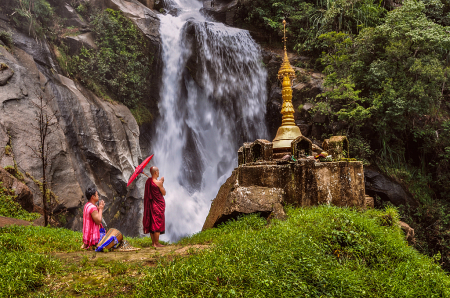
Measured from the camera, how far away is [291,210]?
652 centimetres

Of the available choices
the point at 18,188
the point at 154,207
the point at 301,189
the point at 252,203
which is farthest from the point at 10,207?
the point at 301,189

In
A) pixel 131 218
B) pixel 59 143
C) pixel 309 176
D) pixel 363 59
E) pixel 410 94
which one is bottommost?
pixel 131 218

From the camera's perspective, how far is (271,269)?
352 cm

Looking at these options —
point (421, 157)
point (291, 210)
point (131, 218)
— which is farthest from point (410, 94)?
point (131, 218)

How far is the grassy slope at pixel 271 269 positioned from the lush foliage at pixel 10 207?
4.00 meters

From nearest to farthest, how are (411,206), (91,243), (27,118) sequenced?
(91,243) → (27,118) → (411,206)

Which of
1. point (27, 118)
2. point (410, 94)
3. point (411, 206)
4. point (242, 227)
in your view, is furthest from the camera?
point (411, 206)

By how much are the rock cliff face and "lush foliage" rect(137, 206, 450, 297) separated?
8.94 meters

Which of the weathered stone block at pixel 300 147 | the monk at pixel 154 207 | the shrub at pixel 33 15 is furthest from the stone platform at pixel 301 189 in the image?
the shrub at pixel 33 15

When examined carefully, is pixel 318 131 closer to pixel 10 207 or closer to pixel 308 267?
pixel 308 267

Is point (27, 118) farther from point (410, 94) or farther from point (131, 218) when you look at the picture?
point (410, 94)

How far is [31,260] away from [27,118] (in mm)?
9043

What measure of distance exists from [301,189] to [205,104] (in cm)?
1343

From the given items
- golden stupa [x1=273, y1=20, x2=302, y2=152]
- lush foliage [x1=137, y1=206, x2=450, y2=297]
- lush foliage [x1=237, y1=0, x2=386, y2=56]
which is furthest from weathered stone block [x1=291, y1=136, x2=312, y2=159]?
lush foliage [x1=237, y1=0, x2=386, y2=56]
